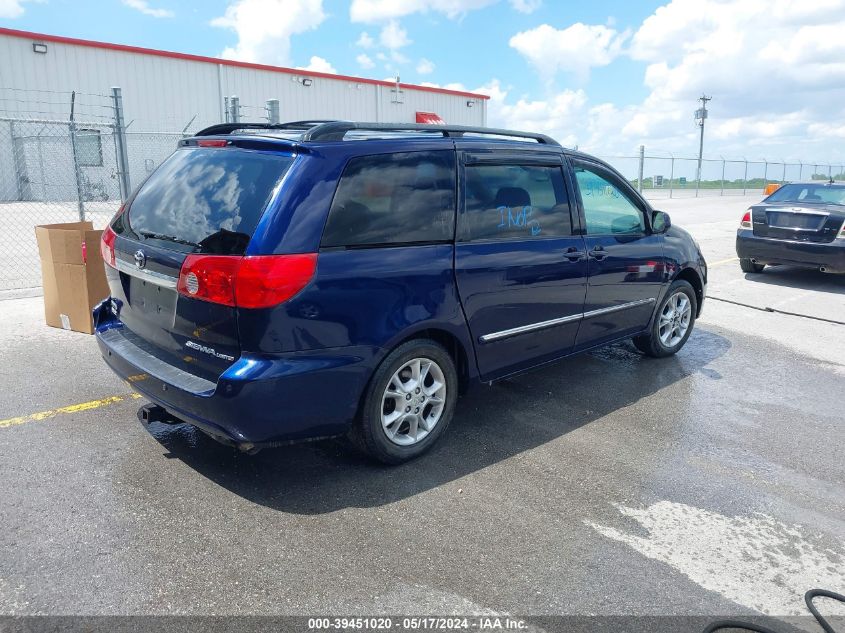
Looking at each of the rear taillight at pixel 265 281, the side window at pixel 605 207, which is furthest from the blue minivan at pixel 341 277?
the side window at pixel 605 207

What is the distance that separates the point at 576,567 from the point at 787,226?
8199 millimetres

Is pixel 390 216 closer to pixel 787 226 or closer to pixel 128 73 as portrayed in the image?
pixel 787 226

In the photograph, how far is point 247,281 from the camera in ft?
9.54

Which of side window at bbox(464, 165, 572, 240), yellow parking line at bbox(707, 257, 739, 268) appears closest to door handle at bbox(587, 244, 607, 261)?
side window at bbox(464, 165, 572, 240)

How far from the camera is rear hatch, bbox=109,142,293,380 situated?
3064mm

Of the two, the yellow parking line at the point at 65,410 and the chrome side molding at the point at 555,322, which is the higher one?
Result: the chrome side molding at the point at 555,322

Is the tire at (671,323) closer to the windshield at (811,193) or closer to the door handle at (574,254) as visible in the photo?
the door handle at (574,254)

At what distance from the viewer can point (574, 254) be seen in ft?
14.6

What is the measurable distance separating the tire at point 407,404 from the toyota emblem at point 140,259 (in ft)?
4.36

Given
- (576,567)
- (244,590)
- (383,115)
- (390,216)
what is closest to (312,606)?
(244,590)

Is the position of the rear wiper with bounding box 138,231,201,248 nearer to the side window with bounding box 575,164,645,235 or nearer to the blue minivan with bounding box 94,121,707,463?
the blue minivan with bounding box 94,121,707,463

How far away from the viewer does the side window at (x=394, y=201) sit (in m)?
3.22

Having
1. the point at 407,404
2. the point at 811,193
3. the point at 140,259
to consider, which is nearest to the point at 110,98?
the point at 811,193

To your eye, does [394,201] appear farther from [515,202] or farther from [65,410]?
[65,410]
